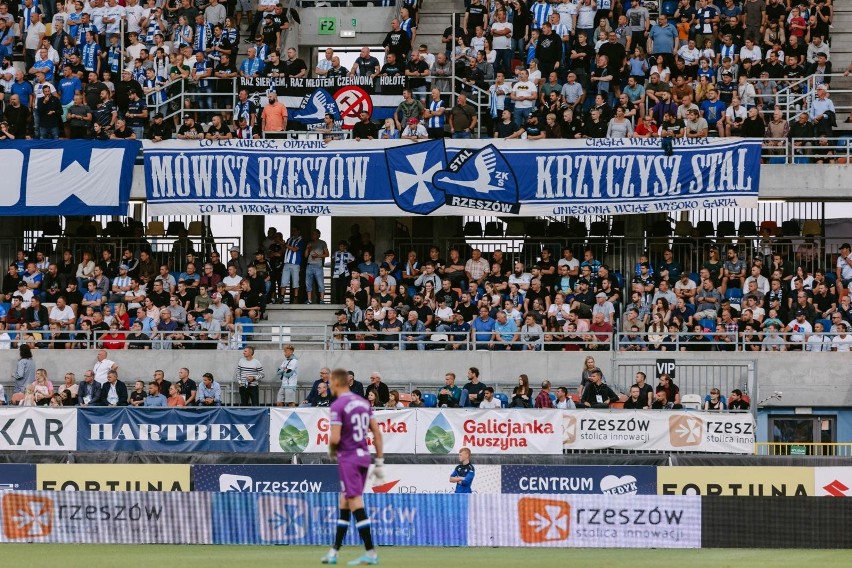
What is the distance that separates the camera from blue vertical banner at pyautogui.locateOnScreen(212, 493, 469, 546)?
18547 mm

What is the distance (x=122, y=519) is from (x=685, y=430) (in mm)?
11284

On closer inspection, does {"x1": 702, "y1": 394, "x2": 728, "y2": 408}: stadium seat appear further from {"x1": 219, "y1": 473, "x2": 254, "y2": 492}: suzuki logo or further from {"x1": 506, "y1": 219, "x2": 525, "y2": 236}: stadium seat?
{"x1": 219, "y1": 473, "x2": 254, "y2": 492}: suzuki logo

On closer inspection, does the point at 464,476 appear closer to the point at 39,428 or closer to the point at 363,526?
the point at 363,526

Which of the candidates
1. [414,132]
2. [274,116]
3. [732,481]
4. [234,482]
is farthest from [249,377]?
[732,481]

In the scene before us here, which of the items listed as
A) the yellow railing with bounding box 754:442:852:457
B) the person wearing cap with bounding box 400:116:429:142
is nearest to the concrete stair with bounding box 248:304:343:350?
the person wearing cap with bounding box 400:116:429:142

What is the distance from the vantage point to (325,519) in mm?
18578

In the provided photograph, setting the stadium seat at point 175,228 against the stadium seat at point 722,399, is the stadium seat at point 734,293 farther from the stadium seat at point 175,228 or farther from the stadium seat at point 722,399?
the stadium seat at point 175,228

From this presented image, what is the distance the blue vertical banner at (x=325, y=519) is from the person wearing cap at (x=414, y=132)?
1429 centimetres

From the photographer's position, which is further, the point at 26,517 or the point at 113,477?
the point at 113,477

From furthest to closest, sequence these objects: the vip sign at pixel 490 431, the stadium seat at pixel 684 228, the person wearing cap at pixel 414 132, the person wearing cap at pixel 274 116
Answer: the stadium seat at pixel 684 228 → the person wearing cap at pixel 274 116 → the person wearing cap at pixel 414 132 → the vip sign at pixel 490 431

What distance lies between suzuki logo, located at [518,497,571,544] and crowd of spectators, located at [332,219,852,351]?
1022 cm

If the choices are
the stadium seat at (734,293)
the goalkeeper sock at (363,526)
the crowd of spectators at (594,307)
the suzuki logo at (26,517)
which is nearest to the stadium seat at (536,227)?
the crowd of spectators at (594,307)

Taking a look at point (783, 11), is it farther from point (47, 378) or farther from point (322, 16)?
point (47, 378)

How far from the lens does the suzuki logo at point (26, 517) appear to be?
1886cm
